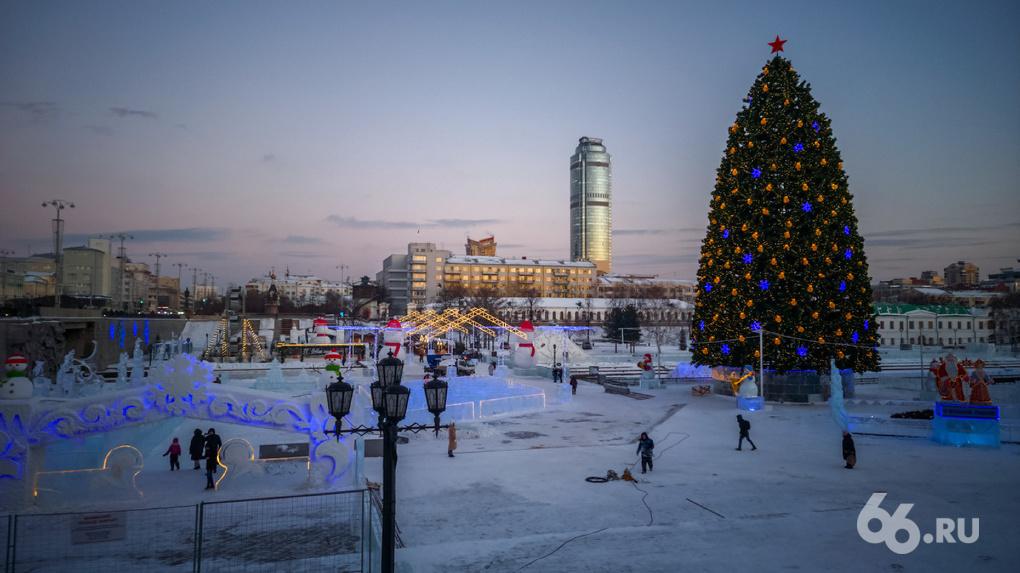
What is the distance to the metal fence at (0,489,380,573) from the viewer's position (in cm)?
830

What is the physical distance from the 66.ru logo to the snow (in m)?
0.17

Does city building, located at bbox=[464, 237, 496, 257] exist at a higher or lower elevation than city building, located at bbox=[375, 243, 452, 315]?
higher

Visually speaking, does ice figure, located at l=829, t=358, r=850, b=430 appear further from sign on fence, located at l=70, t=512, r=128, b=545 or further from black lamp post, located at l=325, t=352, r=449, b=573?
sign on fence, located at l=70, t=512, r=128, b=545

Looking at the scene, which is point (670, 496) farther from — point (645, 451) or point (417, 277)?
point (417, 277)

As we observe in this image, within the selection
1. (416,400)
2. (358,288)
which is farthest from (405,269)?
(416,400)

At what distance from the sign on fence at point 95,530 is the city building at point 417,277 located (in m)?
125

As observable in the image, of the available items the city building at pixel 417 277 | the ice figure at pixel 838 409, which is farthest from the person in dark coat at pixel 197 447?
the city building at pixel 417 277

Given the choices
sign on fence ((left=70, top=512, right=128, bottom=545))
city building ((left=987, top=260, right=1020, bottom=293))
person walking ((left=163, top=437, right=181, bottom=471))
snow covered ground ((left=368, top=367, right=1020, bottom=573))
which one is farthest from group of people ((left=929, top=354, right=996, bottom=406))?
city building ((left=987, top=260, right=1020, bottom=293))

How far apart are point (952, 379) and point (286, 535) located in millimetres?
18789

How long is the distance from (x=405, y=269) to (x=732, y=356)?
120 metres

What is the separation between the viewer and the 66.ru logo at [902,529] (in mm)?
9467

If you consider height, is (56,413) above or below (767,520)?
above

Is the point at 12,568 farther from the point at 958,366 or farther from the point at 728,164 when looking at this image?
the point at 728,164

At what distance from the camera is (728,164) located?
2830 cm
